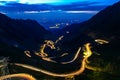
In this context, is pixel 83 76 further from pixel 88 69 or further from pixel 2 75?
pixel 2 75

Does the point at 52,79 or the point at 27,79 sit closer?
the point at 27,79

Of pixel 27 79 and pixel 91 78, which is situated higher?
pixel 27 79

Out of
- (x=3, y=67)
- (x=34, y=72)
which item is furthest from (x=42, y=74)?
(x=3, y=67)

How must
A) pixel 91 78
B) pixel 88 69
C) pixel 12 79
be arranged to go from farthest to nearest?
1. pixel 88 69
2. pixel 91 78
3. pixel 12 79

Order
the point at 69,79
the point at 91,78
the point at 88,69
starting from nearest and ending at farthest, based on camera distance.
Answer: the point at 69,79 < the point at 91,78 < the point at 88,69

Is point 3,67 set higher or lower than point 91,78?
higher

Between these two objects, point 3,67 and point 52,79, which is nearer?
point 3,67

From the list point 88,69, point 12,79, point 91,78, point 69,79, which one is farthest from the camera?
point 88,69

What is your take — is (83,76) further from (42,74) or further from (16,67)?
(16,67)

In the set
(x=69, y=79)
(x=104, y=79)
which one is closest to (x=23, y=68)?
(x=69, y=79)
